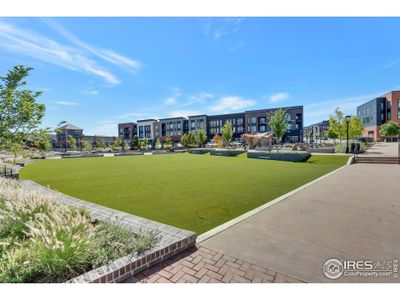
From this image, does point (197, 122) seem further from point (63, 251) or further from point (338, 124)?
point (63, 251)

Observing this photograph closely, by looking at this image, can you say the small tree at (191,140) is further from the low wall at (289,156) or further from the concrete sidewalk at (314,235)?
the concrete sidewalk at (314,235)

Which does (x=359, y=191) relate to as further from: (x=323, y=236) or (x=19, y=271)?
(x=19, y=271)

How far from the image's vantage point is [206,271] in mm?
3326

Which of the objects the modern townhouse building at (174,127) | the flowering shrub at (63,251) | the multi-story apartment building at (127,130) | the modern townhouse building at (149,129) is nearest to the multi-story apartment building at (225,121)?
the modern townhouse building at (174,127)

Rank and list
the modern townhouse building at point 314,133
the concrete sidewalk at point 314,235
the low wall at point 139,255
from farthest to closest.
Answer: the modern townhouse building at point 314,133
the concrete sidewalk at point 314,235
the low wall at point 139,255

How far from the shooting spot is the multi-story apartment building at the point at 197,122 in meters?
82.3

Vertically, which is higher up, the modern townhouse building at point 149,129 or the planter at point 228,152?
the modern townhouse building at point 149,129

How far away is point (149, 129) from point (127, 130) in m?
15.0

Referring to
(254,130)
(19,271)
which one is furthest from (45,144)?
(254,130)

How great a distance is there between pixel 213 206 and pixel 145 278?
3.70 metres

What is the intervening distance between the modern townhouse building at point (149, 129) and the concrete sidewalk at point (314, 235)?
295ft

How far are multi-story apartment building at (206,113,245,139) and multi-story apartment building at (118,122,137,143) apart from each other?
42.4 metres

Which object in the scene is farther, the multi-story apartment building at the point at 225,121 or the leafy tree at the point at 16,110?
the multi-story apartment building at the point at 225,121

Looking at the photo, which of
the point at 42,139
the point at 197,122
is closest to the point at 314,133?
the point at 197,122
